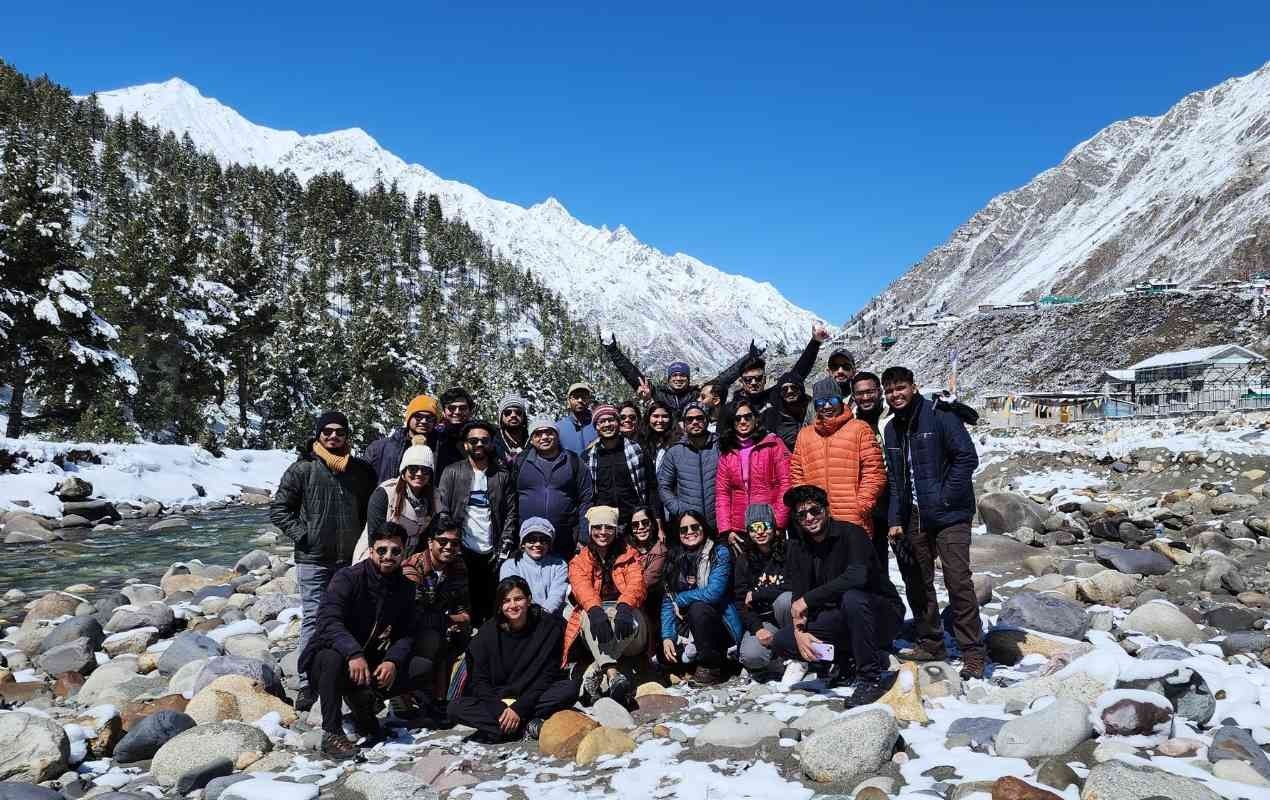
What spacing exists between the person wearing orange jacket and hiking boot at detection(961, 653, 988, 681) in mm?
1253

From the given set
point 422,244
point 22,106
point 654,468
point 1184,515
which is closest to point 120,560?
point 654,468

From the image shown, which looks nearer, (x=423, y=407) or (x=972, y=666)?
(x=972, y=666)

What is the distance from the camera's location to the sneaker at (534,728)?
5.93 m

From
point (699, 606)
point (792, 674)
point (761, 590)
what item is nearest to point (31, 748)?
point (699, 606)

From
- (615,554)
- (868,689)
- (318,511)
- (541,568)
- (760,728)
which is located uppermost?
(318,511)

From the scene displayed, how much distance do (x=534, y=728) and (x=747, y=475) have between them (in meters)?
2.88

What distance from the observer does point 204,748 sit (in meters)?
5.49

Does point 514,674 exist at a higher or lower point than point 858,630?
lower

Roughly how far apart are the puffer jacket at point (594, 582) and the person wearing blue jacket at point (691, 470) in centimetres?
87

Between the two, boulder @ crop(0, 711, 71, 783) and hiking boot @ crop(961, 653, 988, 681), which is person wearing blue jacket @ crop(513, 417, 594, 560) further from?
boulder @ crop(0, 711, 71, 783)

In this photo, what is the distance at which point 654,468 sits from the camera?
7871mm

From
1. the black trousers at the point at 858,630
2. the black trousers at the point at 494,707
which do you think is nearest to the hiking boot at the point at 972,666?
the black trousers at the point at 858,630

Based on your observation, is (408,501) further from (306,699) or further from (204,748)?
(204,748)

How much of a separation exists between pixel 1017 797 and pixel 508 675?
3.68 meters
